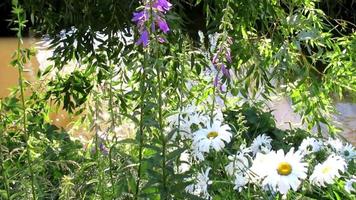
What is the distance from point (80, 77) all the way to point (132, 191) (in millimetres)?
1500

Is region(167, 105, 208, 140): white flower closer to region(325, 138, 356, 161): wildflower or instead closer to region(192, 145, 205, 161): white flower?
region(192, 145, 205, 161): white flower

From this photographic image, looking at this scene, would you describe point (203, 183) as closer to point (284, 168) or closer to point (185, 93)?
point (284, 168)

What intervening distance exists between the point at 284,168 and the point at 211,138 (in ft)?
0.79

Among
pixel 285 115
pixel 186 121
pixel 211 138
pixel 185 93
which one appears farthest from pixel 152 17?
pixel 285 115

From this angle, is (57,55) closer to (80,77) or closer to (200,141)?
(80,77)

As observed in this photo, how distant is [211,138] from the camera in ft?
5.70

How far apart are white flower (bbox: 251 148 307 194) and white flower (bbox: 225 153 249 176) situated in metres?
0.13

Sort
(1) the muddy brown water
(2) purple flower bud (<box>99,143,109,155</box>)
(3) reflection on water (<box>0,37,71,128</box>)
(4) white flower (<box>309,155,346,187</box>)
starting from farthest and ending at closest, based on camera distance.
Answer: (3) reflection on water (<box>0,37,71,128</box>)
(1) the muddy brown water
(2) purple flower bud (<box>99,143,109,155</box>)
(4) white flower (<box>309,155,346,187</box>)

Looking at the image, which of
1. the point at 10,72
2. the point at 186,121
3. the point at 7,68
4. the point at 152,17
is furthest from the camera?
the point at 7,68

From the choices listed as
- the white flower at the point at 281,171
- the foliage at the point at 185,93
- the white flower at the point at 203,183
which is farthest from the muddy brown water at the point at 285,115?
the white flower at the point at 281,171

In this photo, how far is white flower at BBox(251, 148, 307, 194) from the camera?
1.52m

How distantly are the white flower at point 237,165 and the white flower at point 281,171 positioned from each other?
0.41ft

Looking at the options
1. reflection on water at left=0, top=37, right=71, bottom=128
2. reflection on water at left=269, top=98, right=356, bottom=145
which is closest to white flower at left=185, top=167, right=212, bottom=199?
reflection on water at left=269, top=98, right=356, bottom=145

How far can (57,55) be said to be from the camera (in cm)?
306
